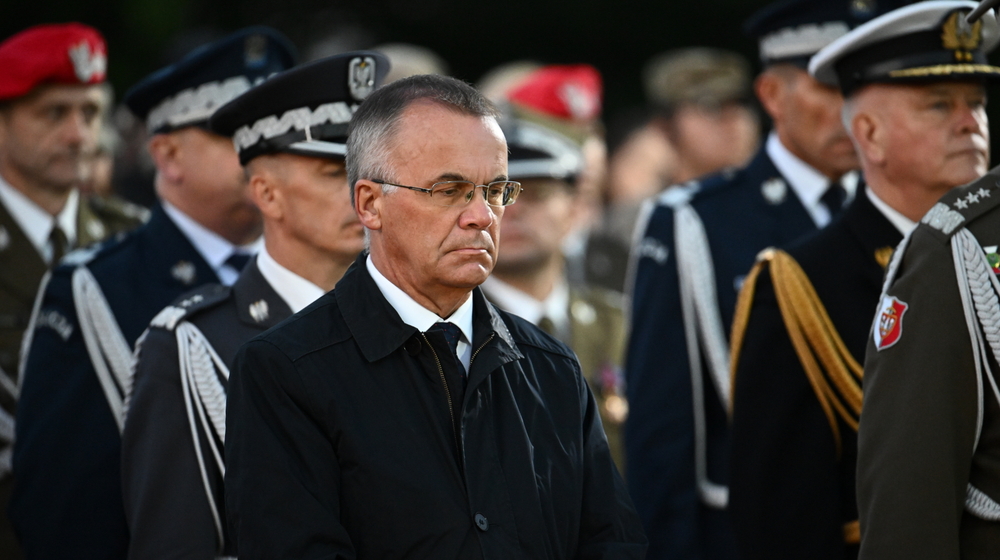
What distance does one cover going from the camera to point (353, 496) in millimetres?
2604

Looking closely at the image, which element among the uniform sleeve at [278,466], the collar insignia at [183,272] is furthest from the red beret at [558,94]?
the uniform sleeve at [278,466]

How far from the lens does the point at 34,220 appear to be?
16.3 ft

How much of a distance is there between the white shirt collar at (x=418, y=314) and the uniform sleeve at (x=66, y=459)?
4.51 ft

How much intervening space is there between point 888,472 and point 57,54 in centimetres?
330

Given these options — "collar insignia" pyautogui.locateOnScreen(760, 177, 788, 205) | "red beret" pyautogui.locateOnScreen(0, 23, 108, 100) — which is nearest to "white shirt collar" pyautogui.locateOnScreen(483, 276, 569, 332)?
"collar insignia" pyautogui.locateOnScreen(760, 177, 788, 205)

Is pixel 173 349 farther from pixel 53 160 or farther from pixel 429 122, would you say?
pixel 53 160

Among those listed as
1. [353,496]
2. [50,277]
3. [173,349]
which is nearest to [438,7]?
[50,277]

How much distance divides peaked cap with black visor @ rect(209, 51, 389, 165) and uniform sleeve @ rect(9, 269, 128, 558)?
932 millimetres

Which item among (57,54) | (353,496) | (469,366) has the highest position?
(57,54)

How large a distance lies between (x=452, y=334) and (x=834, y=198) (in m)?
2.25

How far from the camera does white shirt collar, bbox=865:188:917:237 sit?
370cm

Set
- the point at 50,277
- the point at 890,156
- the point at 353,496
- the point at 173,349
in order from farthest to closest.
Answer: the point at 50,277 < the point at 890,156 < the point at 173,349 < the point at 353,496

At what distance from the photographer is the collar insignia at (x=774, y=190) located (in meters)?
4.64

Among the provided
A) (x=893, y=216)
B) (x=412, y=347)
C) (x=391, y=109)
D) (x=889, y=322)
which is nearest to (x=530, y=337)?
(x=412, y=347)
